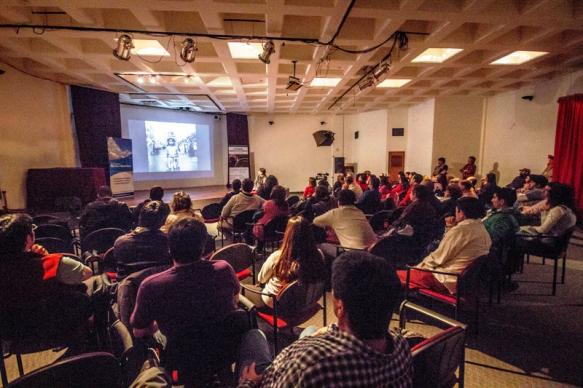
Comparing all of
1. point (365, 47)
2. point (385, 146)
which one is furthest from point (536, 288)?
point (385, 146)

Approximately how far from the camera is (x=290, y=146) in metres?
13.6

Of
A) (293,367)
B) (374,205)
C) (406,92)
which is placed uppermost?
(406,92)

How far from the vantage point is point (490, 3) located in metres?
3.91

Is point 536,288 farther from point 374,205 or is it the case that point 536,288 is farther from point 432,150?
point 432,150

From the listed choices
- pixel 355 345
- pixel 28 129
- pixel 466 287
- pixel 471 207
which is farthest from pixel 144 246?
pixel 28 129

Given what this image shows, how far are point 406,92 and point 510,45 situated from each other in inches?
154

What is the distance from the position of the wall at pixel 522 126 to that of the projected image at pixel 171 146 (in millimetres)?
10863

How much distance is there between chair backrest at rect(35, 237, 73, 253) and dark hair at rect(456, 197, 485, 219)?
3919 millimetres

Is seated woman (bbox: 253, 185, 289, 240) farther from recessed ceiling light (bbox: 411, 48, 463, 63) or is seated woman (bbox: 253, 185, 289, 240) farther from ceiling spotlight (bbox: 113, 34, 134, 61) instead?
recessed ceiling light (bbox: 411, 48, 463, 63)

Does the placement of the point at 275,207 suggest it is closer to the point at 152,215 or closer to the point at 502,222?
the point at 152,215

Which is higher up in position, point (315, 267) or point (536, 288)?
point (315, 267)

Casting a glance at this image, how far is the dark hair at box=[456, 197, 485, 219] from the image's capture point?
8.65 ft

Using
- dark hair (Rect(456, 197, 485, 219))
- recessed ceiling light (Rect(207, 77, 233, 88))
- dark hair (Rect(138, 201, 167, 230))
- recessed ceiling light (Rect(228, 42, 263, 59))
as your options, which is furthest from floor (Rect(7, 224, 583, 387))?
recessed ceiling light (Rect(207, 77, 233, 88))

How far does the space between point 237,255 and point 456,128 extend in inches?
381
